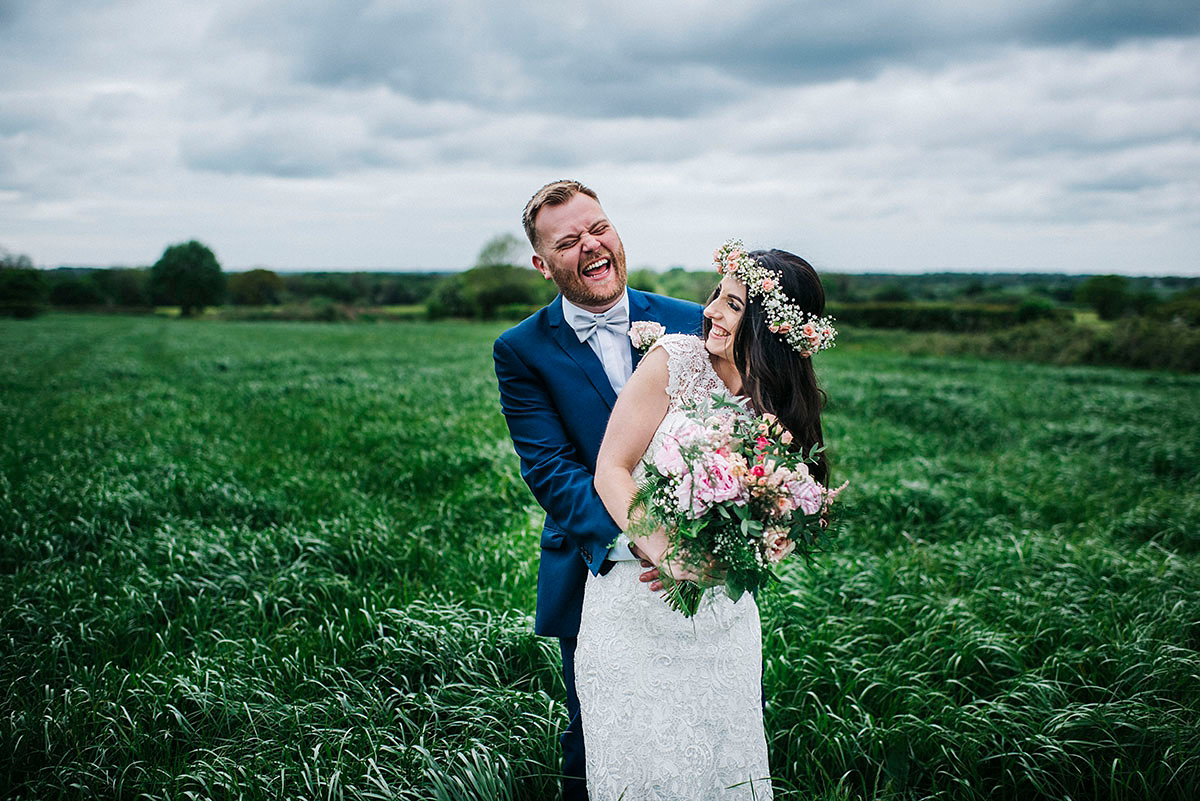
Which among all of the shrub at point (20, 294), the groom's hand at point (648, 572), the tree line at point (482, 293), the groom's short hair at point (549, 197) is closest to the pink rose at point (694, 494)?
the groom's hand at point (648, 572)

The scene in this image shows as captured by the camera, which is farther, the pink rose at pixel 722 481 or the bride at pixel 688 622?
the bride at pixel 688 622

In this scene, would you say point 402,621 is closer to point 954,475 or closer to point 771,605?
point 771,605

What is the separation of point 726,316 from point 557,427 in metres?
0.85

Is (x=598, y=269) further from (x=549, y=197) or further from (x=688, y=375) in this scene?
(x=688, y=375)

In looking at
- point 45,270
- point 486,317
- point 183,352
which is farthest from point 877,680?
point 45,270

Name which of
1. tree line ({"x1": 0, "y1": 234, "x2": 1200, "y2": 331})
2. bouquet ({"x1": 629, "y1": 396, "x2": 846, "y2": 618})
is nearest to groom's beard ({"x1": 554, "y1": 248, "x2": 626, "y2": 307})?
bouquet ({"x1": 629, "y1": 396, "x2": 846, "y2": 618})

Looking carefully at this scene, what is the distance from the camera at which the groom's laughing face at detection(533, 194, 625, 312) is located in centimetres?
257

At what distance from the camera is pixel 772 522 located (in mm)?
1907

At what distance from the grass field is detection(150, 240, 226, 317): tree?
70.2 metres

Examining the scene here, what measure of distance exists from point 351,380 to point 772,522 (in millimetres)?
16716

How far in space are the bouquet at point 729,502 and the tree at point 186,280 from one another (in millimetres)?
78440

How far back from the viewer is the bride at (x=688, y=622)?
2.24 metres

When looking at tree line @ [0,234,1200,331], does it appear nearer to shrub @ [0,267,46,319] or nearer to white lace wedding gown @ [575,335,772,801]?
shrub @ [0,267,46,319]

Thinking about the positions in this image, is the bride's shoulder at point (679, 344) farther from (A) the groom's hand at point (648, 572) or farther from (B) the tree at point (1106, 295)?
(B) the tree at point (1106, 295)
